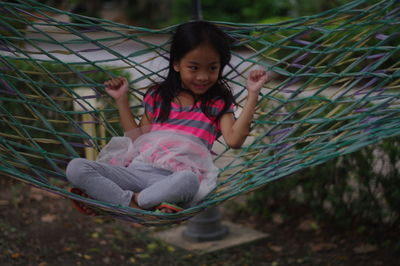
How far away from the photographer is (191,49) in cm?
210

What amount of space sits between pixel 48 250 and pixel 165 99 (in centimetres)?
136

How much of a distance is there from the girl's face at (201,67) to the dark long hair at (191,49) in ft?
0.07

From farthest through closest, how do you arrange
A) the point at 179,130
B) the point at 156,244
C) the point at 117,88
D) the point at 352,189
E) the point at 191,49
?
the point at 156,244, the point at 352,189, the point at 117,88, the point at 179,130, the point at 191,49

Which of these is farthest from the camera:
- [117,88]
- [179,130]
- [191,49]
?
[117,88]

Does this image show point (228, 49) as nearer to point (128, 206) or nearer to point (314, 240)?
point (128, 206)

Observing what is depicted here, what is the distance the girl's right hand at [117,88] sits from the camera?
7.57ft

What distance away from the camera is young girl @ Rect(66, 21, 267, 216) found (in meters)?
2.02

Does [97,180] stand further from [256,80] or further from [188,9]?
[188,9]

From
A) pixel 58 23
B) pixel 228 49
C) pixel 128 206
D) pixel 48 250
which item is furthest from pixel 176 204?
pixel 48 250

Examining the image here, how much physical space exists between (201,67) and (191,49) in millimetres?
71

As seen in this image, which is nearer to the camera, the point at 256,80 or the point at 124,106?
the point at 256,80

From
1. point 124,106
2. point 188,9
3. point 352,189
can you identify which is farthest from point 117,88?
point 188,9

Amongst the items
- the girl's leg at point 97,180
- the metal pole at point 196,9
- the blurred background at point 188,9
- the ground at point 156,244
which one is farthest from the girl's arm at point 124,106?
the blurred background at point 188,9

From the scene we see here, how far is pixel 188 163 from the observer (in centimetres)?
216
